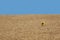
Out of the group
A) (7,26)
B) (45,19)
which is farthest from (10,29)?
(45,19)

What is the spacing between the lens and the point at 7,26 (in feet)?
2.35

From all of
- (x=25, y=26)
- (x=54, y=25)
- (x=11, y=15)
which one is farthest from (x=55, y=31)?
(x=11, y=15)

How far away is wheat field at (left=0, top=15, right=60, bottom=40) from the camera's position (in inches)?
27.9

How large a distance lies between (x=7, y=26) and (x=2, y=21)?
0.05 m

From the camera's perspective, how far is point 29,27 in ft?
2.37

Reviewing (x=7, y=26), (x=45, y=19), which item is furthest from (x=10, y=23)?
(x=45, y=19)

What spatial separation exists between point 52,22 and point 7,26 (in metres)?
0.29

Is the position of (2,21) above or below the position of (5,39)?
above

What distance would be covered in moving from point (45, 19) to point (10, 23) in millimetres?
226

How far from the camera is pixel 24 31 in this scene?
72 cm

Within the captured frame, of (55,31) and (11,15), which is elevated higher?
(11,15)

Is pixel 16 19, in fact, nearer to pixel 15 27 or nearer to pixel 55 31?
pixel 15 27

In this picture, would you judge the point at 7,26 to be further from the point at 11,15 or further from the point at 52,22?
the point at 52,22

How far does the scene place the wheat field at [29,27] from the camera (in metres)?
0.71
